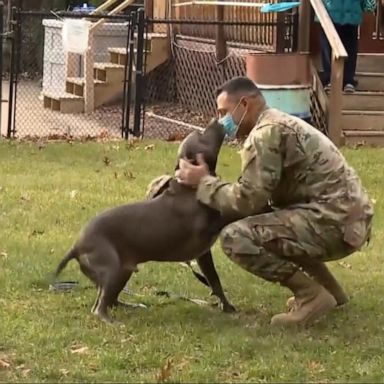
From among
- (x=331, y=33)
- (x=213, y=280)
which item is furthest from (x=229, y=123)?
(x=331, y=33)

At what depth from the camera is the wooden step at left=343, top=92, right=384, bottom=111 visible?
1265cm

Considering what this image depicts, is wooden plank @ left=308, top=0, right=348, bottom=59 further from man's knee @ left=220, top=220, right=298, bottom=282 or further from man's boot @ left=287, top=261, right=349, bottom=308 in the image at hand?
man's knee @ left=220, top=220, right=298, bottom=282

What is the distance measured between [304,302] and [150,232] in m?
0.88

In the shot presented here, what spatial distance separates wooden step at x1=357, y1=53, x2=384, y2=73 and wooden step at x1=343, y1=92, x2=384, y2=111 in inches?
48.5

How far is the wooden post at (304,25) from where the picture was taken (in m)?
13.6

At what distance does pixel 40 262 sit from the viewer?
6891 mm

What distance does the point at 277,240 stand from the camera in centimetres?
546

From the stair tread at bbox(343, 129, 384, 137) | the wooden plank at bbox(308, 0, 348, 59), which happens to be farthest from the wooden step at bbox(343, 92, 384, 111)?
the wooden plank at bbox(308, 0, 348, 59)

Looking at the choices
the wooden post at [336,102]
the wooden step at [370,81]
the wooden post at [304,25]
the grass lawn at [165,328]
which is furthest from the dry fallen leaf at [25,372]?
the wooden post at [304,25]

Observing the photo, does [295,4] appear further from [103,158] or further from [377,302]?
[377,302]

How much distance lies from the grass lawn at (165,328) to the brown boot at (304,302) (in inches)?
2.9

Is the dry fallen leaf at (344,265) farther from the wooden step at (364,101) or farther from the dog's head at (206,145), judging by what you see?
the wooden step at (364,101)

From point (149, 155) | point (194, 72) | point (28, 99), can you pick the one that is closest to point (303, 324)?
point (149, 155)

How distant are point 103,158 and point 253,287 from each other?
16.4 ft
